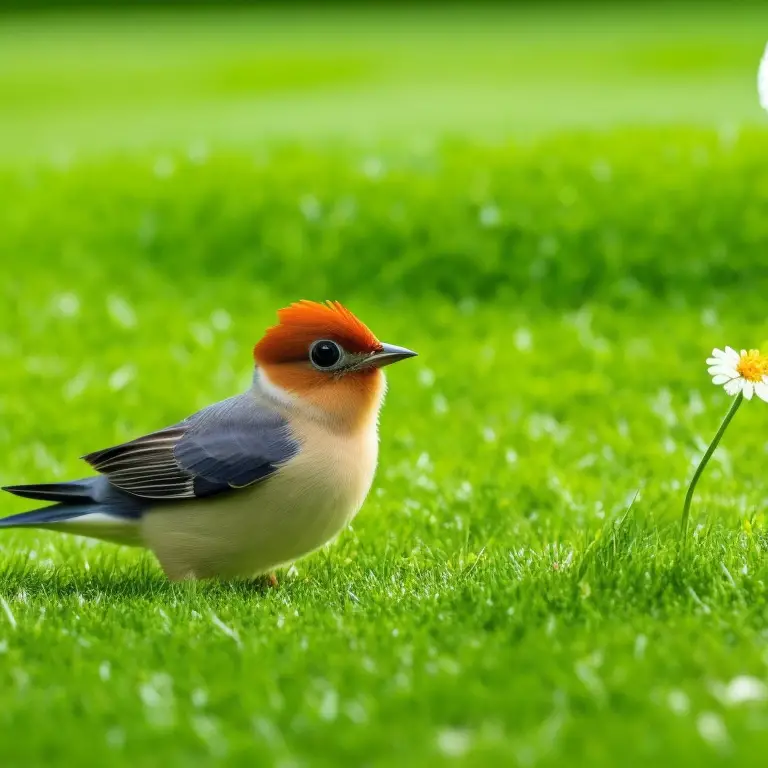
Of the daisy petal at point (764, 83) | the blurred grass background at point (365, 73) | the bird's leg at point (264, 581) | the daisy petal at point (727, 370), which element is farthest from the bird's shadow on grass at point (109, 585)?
the blurred grass background at point (365, 73)

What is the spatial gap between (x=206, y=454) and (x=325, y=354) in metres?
0.62

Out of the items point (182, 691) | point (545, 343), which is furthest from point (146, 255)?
point (182, 691)

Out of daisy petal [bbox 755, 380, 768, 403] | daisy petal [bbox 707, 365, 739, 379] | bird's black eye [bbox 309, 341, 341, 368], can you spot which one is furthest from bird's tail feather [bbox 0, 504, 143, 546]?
daisy petal [bbox 755, 380, 768, 403]

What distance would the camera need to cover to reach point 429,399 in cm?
783

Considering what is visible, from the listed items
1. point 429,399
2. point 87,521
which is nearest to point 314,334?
point 87,521

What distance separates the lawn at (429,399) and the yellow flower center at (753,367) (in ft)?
0.35

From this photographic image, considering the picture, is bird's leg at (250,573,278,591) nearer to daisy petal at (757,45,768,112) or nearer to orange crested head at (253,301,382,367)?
orange crested head at (253,301,382,367)

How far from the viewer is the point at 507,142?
1171cm

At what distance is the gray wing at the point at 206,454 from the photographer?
14.7ft

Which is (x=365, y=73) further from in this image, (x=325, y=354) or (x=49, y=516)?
(x=325, y=354)

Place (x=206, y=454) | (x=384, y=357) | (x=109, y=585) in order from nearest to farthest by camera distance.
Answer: (x=384, y=357) → (x=206, y=454) → (x=109, y=585)

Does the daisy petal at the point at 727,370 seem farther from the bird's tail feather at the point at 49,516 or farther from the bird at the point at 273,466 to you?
the bird's tail feather at the point at 49,516

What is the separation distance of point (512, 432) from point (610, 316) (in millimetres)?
2251

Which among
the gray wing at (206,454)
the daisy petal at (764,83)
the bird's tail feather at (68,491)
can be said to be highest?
the daisy petal at (764,83)
